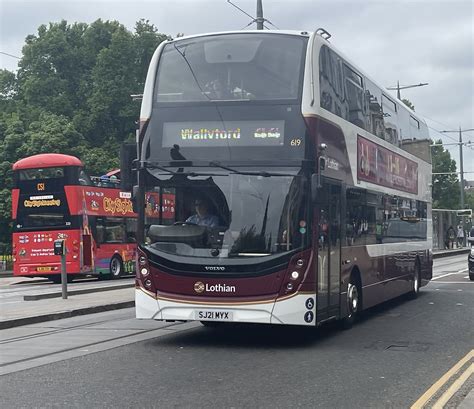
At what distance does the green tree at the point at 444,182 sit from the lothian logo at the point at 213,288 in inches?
2397

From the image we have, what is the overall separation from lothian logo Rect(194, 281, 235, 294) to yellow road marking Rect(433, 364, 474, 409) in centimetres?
304

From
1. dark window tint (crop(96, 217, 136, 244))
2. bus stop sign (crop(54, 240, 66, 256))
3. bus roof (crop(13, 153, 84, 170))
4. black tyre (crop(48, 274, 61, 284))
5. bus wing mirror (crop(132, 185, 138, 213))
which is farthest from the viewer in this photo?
black tyre (crop(48, 274, 61, 284))

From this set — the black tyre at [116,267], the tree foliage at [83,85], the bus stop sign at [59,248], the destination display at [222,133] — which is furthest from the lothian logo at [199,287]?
the tree foliage at [83,85]

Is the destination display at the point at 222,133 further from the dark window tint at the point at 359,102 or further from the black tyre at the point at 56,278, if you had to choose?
the black tyre at the point at 56,278

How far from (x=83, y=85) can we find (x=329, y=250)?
5387 centimetres

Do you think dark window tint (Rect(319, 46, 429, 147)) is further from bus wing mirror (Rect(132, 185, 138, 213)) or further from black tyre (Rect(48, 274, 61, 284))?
black tyre (Rect(48, 274, 61, 284))

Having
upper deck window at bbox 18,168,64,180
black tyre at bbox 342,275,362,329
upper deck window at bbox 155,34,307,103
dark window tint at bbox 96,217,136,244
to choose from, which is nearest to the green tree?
dark window tint at bbox 96,217,136,244

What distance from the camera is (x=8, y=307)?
51.1 feet

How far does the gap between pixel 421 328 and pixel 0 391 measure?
701 cm

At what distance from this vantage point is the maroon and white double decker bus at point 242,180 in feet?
30.5

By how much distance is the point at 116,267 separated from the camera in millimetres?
26766

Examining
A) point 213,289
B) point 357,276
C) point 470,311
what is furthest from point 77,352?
point 470,311

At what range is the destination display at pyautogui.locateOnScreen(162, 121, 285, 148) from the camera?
373 inches

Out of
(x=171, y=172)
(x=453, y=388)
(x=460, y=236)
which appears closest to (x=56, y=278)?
(x=171, y=172)
